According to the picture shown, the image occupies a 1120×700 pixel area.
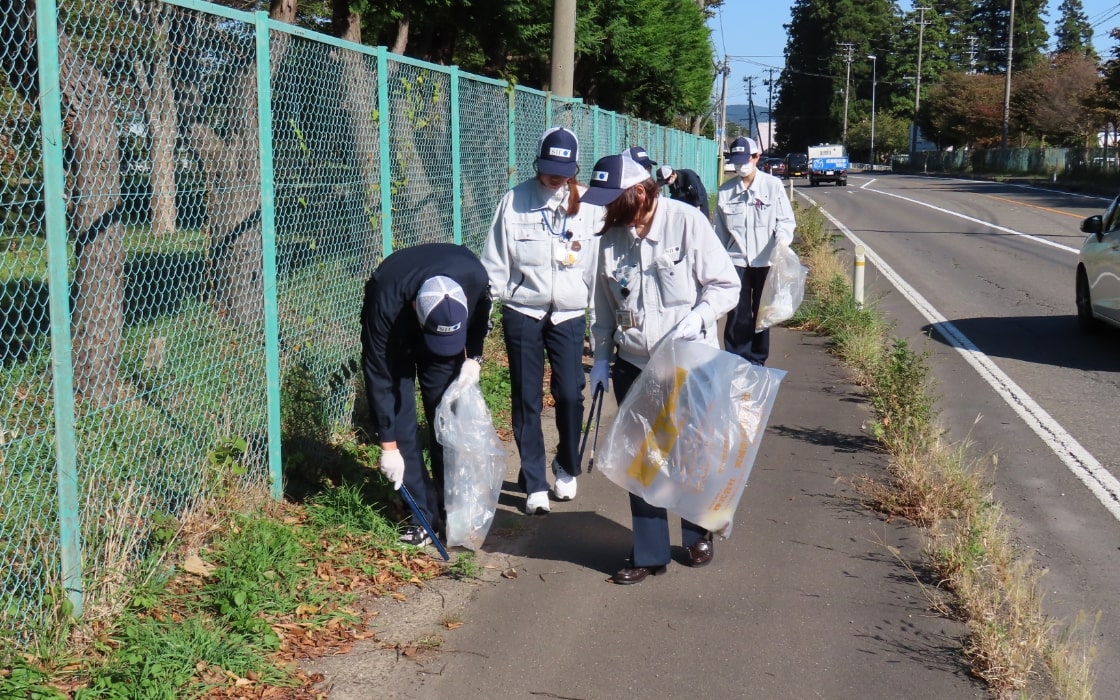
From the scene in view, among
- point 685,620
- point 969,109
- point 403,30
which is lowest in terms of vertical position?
point 685,620

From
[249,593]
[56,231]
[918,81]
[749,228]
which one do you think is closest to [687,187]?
[749,228]

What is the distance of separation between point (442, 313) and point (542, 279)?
1.09 meters

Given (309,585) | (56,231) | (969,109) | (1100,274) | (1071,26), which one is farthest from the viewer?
(1071,26)

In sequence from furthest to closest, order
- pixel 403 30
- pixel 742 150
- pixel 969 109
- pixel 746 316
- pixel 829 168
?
1. pixel 969 109
2. pixel 829 168
3. pixel 403 30
4. pixel 742 150
5. pixel 746 316

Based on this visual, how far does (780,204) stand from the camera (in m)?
8.52

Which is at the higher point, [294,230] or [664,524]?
[294,230]

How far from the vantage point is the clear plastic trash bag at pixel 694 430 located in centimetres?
481

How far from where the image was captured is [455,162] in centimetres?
823

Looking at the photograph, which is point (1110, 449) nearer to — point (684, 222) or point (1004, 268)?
A: point (684, 222)

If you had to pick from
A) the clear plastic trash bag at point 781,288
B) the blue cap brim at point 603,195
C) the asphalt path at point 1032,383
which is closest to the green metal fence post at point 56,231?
the blue cap brim at point 603,195

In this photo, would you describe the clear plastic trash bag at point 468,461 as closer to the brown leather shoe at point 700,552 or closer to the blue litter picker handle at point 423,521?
the blue litter picker handle at point 423,521

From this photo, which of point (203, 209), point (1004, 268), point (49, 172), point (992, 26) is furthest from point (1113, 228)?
A: point (992, 26)

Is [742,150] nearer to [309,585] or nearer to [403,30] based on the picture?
[309,585]

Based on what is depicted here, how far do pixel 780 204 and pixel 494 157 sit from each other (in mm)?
2503
